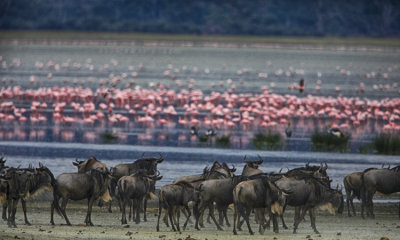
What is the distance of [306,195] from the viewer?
1795cm

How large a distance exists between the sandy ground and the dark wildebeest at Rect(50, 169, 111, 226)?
36 centimetres

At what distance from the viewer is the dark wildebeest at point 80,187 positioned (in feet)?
59.2

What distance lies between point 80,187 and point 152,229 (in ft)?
4.92

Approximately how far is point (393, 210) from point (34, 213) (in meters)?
7.30

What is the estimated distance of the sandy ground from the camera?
54.8ft

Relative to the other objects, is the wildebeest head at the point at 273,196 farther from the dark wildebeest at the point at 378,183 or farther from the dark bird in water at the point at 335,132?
the dark bird in water at the point at 335,132

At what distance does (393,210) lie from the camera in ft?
69.9

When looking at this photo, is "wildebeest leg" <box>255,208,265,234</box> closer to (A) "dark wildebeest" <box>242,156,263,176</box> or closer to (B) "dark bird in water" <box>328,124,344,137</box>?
(A) "dark wildebeest" <box>242,156,263,176</box>

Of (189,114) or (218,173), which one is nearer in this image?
(218,173)

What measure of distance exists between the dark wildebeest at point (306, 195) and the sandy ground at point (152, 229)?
34cm

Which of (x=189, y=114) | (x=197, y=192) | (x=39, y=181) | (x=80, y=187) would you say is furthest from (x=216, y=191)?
(x=189, y=114)

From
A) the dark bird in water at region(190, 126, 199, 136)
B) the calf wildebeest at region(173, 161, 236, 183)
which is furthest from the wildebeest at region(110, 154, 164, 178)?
the dark bird in water at region(190, 126, 199, 136)

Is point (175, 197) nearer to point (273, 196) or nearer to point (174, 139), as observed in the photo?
point (273, 196)

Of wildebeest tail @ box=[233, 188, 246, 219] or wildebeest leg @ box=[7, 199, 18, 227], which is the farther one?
wildebeest leg @ box=[7, 199, 18, 227]
